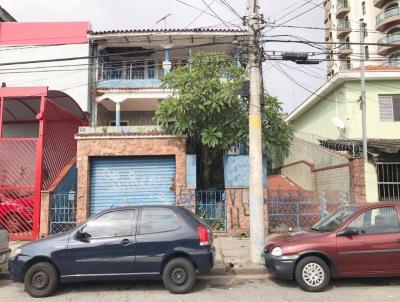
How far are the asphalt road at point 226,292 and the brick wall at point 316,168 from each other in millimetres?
7589

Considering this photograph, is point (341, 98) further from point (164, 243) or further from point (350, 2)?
point (350, 2)

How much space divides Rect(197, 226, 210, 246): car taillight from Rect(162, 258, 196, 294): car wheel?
0.41 metres

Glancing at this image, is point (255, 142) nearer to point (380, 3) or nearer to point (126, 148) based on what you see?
point (126, 148)

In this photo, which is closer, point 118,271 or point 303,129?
point 118,271

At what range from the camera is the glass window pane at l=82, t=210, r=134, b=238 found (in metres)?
7.35

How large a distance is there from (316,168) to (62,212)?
35.5 feet

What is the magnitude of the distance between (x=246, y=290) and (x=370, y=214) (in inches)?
102

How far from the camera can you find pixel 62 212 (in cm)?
1304

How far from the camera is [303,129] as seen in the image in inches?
994

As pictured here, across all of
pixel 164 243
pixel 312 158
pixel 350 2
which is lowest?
pixel 164 243

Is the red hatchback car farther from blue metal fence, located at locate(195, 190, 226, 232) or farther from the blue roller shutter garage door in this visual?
the blue roller shutter garage door

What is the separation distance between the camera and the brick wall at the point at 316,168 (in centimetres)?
1518

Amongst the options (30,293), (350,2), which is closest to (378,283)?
(30,293)

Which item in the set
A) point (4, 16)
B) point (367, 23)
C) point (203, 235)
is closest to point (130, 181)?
point (203, 235)
